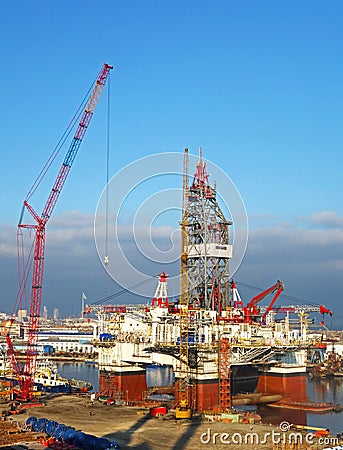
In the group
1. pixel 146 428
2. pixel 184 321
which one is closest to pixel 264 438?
pixel 146 428

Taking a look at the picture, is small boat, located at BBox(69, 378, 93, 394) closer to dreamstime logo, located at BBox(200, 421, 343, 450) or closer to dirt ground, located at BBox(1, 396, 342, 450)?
dirt ground, located at BBox(1, 396, 342, 450)

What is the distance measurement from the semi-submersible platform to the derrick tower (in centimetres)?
11

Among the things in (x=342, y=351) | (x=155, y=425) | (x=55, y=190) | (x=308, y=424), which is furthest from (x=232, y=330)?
(x=342, y=351)

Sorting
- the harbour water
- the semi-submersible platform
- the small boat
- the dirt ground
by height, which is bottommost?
the harbour water

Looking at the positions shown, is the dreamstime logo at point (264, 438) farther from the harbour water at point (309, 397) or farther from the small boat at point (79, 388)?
the small boat at point (79, 388)

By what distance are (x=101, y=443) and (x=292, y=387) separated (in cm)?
3341

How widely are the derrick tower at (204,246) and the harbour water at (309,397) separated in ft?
43.9

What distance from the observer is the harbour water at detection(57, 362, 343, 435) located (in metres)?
55.1

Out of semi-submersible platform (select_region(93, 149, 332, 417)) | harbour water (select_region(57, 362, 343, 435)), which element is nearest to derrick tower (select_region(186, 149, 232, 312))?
semi-submersible platform (select_region(93, 149, 332, 417))

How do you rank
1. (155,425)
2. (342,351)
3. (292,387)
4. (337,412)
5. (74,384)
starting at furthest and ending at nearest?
1. (342,351)
2. (74,384)
3. (292,387)
4. (337,412)
5. (155,425)

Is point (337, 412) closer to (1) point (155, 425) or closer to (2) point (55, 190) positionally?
(1) point (155, 425)

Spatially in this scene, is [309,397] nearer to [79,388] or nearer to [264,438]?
[79,388]

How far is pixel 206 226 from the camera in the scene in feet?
222

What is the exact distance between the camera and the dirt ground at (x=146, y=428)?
126 ft
